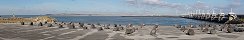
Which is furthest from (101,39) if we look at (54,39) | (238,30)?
(238,30)

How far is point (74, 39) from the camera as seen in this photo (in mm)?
50375

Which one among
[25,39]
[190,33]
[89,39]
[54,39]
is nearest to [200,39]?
[190,33]

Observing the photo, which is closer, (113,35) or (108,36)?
(108,36)

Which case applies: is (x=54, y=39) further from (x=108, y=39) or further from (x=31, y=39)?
(x=108, y=39)

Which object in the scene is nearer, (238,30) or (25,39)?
(25,39)

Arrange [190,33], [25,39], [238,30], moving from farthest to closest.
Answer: [238,30] < [190,33] < [25,39]

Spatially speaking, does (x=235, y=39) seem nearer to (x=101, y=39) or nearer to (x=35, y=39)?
(x=101, y=39)

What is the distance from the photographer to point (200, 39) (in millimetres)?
50750

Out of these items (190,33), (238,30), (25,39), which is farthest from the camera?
(238,30)

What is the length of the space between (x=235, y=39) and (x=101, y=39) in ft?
53.5

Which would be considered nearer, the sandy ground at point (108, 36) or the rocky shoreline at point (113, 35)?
the sandy ground at point (108, 36)

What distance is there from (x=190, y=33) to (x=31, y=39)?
908 inches

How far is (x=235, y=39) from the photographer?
50.5 m

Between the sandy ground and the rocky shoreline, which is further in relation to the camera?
the rocky shoreline
